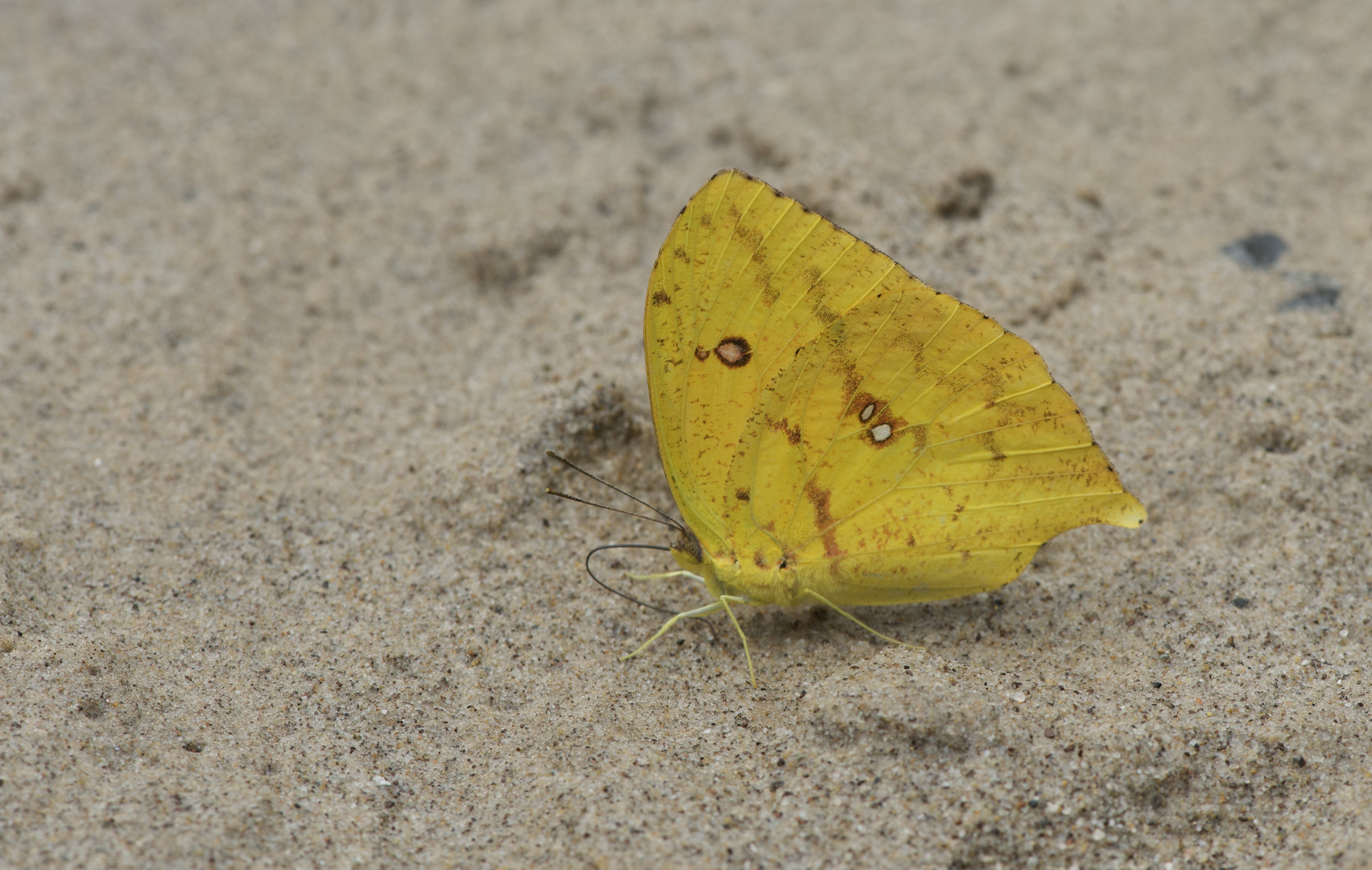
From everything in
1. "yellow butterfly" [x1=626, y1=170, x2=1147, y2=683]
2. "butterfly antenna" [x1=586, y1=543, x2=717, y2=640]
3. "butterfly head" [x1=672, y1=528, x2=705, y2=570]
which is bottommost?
"butterfly antenna" [x1=586, y1=543, x2=717, y2=640]

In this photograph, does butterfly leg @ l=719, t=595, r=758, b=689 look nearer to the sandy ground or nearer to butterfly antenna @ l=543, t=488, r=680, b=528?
the sandy ground

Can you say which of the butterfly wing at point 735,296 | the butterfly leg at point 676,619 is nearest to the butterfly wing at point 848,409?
the butterfly wing at point 735,296

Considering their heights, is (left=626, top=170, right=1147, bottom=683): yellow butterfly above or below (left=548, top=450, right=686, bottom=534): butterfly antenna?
above

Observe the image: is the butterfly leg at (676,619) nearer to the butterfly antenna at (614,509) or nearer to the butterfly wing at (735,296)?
the butterfly antenna at (614,509)

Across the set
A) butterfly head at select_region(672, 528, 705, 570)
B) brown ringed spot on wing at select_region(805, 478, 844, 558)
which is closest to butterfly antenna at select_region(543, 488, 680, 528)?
butterfly head at select_region(672, 528, 705, 570)

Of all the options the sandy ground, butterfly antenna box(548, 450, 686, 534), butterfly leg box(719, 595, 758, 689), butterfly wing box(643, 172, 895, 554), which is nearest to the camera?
the sandy ground

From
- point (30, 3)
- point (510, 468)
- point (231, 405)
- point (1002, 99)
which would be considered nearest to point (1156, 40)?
point (1002, 99)

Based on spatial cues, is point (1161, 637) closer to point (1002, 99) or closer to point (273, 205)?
point (1002, 99)
